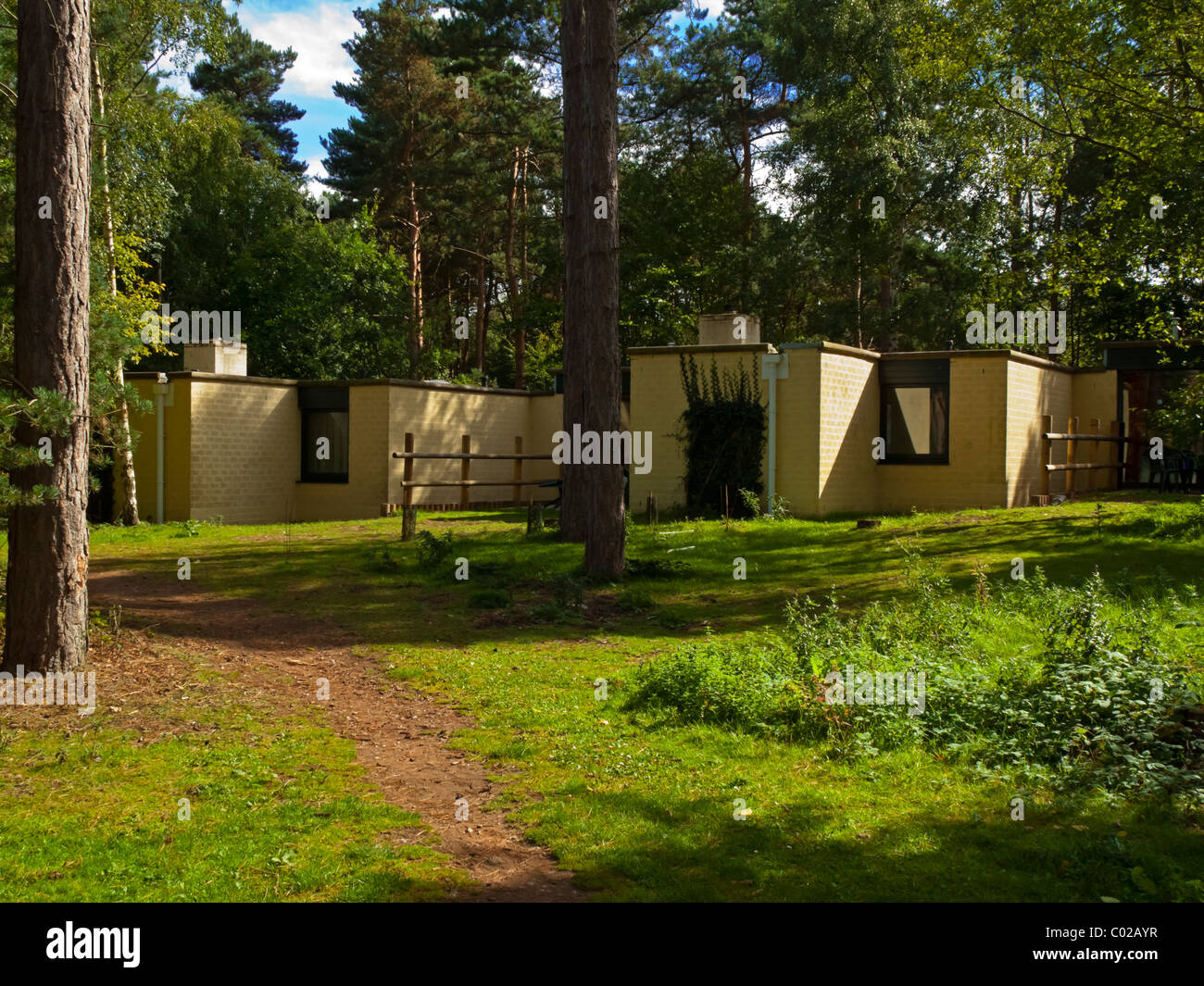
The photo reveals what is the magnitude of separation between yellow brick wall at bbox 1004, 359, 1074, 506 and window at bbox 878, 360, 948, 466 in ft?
3.94

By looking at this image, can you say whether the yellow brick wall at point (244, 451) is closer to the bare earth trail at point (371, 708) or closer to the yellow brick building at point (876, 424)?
the yellow brick building at point (876, 424)

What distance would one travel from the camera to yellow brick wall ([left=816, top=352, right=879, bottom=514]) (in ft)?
62.6

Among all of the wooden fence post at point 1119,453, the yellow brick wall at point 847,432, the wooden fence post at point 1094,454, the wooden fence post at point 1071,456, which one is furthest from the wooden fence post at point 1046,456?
the wooden fence post at point 1119,453

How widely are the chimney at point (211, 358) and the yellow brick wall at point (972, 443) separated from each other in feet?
46.5

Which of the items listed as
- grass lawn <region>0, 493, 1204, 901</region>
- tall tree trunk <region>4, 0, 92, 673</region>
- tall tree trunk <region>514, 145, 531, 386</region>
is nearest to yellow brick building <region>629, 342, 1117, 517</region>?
grass lawn <region>0, 493, 1204, 901</region>

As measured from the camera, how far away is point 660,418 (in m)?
20.5

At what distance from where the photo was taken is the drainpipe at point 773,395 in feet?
62.7

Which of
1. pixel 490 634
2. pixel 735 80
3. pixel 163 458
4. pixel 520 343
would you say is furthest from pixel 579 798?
pixel 735 80

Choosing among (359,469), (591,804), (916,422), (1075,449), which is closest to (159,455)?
(359,469)

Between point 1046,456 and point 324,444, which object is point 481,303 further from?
point 1046,456

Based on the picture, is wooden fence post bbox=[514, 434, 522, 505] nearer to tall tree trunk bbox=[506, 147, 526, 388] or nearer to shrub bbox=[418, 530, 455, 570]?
shrub bbox=[418, 530, 455, 570]

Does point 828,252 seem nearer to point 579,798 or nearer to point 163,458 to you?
point 163,458

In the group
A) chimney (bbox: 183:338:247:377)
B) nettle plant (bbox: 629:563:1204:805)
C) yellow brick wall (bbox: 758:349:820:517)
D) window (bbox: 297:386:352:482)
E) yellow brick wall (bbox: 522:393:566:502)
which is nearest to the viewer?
nettle plant (bbox: 629:563:1204:805)
